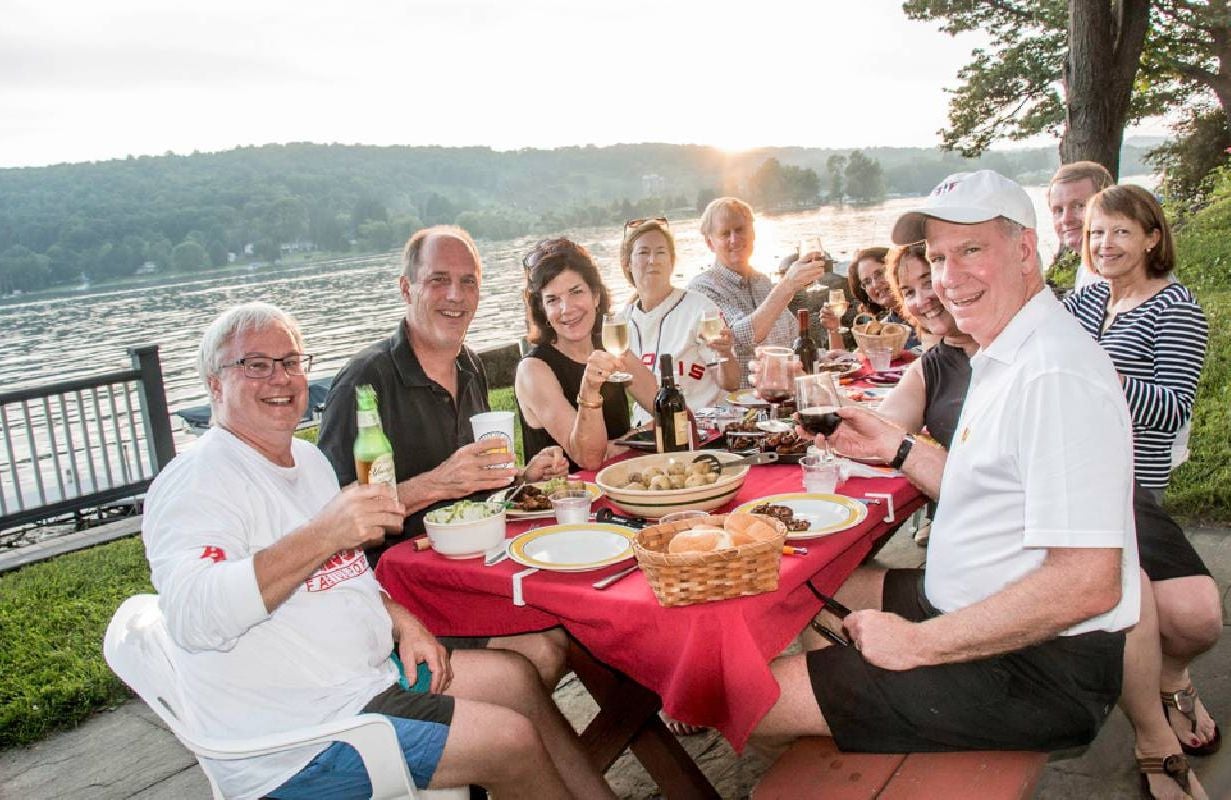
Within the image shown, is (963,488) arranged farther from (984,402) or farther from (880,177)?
(880,177)

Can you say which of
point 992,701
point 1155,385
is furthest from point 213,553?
point 1155,385

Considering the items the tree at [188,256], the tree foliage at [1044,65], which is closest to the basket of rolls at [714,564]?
the tree foliage at [1044,65]

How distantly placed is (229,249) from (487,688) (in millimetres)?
75791

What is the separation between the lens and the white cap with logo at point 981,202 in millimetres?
1989

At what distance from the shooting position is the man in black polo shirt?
2.72 m

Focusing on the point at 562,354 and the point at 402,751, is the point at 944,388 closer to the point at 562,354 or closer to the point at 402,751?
the point at 562,354

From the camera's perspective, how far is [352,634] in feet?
7.06

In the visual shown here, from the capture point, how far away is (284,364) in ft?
7.20

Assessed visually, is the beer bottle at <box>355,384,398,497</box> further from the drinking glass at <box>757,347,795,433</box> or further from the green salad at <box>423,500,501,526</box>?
the drinking glass at <box>757,347,795,433</box>

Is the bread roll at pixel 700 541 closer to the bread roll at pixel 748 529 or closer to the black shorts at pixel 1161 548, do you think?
the bread roll at pixel 748 529

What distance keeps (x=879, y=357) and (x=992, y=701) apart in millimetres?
2932

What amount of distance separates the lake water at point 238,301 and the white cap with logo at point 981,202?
62.3ft

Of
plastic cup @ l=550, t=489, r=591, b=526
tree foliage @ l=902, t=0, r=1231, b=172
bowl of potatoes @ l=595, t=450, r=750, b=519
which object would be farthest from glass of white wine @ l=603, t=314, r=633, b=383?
tree foliage @ l=902, t=0, r=1231, b=172

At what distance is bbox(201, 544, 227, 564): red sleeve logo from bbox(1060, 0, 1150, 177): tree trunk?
37.1 ft
